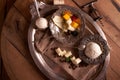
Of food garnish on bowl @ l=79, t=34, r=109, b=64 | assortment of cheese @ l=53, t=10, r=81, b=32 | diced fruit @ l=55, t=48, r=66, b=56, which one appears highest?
assortment of cheese @ l=53, t=10, r=81, b=32

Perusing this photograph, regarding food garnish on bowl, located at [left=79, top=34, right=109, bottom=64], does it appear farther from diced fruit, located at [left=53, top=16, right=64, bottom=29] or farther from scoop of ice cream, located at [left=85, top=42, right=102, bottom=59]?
diced fruit, located at [left=53, top=16, right=64, bottom=29]

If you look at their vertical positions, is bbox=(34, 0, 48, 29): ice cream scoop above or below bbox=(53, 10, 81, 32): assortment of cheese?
above

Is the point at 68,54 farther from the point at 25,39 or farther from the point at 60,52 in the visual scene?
the point at 25,39

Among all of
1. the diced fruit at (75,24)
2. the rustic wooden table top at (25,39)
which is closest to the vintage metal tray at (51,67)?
the rustic wooden table top at (25,39)

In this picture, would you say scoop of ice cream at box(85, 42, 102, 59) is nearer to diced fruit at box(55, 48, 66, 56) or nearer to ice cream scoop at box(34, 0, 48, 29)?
diced fruit at box(55, 48, 66, 56)

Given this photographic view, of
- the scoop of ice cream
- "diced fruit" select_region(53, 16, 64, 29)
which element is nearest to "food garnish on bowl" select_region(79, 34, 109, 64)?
the scoop of ice cream

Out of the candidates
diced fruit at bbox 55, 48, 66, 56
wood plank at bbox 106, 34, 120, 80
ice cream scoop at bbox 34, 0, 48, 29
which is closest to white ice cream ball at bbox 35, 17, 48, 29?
ice cream scoop at bbox 34, 0, 48, 29

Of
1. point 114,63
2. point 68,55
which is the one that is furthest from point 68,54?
point 114,63

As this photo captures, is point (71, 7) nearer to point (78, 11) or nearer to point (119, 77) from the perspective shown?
point (78, 11)
